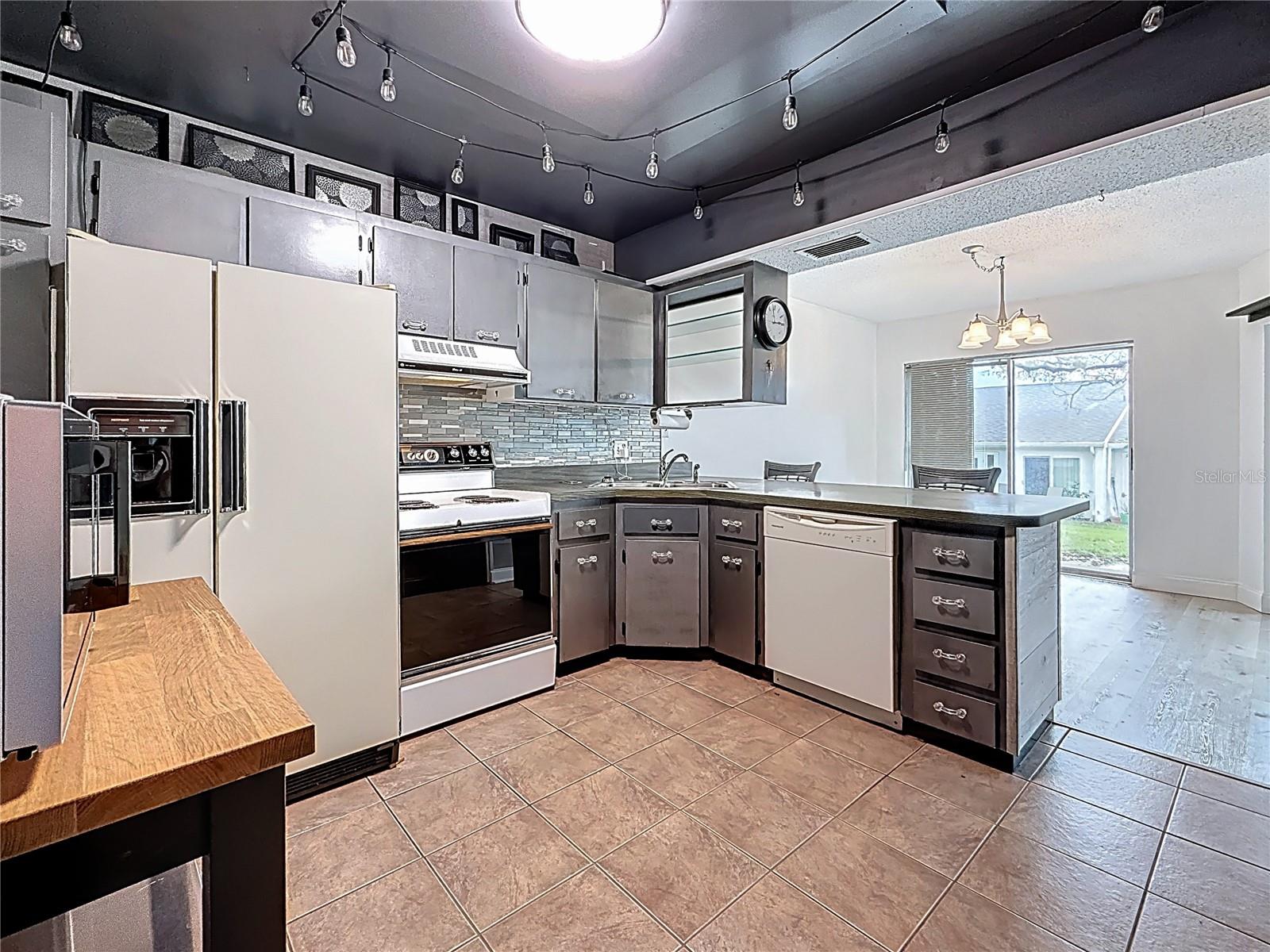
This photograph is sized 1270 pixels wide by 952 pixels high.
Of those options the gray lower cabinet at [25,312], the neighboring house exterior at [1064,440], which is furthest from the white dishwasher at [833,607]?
the neighboring house exterior at [1064,440]

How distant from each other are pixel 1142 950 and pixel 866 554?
54.0 inches

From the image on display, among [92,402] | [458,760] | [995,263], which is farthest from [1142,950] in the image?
[995,263]

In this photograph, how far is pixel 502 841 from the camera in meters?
1.79

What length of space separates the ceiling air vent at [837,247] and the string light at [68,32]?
9.68 feet

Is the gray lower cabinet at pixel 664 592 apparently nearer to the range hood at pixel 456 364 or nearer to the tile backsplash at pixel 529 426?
the tile backsplash at pixel 529 426

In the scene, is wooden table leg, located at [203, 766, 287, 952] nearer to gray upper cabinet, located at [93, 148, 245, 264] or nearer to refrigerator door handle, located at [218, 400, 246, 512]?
refrigerator door handle, located at [218, 400, 246, 512]

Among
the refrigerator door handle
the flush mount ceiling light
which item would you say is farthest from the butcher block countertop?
the flush mount ceiling light

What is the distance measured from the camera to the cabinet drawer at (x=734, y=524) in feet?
9.91

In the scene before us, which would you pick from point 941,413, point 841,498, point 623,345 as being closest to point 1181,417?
point 941,413

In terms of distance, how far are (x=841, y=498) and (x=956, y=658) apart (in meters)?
0.78

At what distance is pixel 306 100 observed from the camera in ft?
7.20

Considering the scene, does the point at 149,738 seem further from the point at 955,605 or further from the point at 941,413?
the point at 941,413

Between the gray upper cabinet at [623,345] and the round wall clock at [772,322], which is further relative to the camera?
the gray upper cabinet at [623,345]

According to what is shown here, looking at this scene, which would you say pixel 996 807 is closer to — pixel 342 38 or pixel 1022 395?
pixel 342 38
